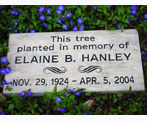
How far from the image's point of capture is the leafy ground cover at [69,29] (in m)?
2.44

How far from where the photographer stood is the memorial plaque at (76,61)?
252 cm

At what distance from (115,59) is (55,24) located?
128cm

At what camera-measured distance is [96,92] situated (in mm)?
2523

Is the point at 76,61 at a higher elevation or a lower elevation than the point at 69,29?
lower

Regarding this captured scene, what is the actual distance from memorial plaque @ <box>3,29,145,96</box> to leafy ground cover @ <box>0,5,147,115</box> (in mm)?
133

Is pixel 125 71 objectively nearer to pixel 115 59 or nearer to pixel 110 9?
pixel 115 59

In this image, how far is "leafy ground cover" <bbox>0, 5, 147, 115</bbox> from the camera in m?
2.44

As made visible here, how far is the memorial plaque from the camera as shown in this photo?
2.52 metres

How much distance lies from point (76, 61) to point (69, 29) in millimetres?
810

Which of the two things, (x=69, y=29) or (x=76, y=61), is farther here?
(x=69, y=29)

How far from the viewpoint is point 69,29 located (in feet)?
10.3

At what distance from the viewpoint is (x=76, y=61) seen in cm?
263

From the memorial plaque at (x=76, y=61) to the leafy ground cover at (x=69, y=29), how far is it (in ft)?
0.44

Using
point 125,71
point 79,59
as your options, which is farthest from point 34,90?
point 125,71
